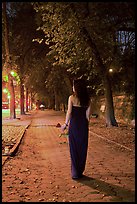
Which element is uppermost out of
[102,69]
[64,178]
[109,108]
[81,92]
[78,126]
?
[102,69]

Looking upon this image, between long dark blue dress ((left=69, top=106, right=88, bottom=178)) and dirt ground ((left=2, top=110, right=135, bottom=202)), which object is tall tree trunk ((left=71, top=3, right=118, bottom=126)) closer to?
dirt ground ((left=2, top=110, right=135, bottom=202))

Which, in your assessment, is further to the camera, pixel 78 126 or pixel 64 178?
pixel 64 178

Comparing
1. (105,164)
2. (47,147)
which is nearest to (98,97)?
(47,147)

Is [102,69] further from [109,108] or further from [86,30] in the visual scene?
[86,30]

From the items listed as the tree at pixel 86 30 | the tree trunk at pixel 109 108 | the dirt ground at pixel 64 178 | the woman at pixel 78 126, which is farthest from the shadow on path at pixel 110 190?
the tree trunk at pixel 109 108

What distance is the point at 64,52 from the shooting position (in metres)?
19.0

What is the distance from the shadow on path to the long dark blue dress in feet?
0.98

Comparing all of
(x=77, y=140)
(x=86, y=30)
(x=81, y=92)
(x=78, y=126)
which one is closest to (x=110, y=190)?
(x=77, y=140)

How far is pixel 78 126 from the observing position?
6.36m

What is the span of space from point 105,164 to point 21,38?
69.9 ft

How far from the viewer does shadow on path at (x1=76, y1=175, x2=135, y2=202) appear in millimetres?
5090

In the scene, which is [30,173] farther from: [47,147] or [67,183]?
[47,147]

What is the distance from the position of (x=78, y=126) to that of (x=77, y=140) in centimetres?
28

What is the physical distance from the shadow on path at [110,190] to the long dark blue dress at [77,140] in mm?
299
